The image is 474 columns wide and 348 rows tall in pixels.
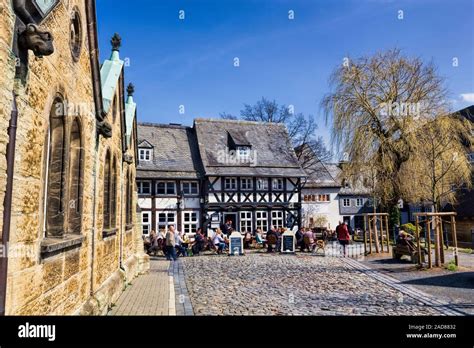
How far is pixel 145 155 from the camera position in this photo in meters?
25.3

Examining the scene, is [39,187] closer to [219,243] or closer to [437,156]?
[219,243]

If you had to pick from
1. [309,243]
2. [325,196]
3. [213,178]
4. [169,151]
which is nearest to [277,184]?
[213,178]

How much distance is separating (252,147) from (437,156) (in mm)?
13656

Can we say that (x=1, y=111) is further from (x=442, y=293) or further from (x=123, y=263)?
(x=442, y=293)

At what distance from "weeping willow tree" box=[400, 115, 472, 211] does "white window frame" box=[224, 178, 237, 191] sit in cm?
1108

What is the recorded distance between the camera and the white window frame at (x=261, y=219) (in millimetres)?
26094

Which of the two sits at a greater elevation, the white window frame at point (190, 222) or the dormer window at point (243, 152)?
the dormer window at point (243, 152)

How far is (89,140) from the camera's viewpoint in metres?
5.81

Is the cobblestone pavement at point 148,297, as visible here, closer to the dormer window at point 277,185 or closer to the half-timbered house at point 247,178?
the half-timbered house at point 247,178

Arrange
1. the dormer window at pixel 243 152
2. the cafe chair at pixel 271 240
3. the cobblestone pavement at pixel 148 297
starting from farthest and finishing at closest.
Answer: the dormer window at pixel 243 152
the cafe chair at pixel 271 240
the cobblestone pavement at pixel 148 297

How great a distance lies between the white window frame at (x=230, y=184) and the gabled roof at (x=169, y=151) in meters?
2.07

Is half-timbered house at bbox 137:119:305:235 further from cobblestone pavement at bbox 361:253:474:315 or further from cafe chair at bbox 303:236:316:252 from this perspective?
cobblestone pavement at bbox 361:253:474:315

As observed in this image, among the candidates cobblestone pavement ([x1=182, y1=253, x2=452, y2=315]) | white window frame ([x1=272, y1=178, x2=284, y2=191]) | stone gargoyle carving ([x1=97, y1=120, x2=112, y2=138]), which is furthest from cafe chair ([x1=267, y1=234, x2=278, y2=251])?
stone gargoyle carving ([x1=97, y1=120, x2=112, y2=138])

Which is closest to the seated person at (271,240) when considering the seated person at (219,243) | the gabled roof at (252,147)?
the seated person at (219,243)
